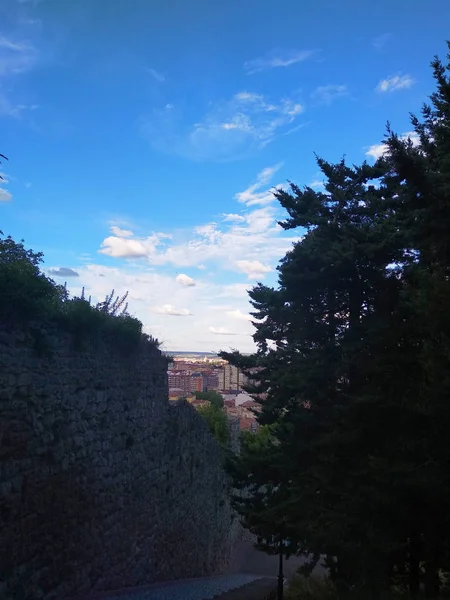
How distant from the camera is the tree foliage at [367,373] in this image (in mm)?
5789

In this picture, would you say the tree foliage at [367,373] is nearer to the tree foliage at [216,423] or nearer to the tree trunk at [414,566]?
the tree trunk at [414,566]

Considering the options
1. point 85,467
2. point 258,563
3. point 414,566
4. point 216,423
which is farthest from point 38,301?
point 216,423

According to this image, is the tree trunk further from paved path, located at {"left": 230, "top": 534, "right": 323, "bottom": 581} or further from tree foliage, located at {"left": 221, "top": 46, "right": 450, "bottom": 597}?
paved path, located at {"left": 230, "top": 534, "right": 323, "bottom": 581}

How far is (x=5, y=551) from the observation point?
490 cm

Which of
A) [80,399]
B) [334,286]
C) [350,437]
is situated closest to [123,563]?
[80,399]

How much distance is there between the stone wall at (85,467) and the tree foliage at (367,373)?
219 cm

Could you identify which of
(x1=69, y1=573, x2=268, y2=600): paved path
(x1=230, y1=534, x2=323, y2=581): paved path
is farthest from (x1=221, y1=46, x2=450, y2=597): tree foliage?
(x1=230, y1=534, x2=323, y2=581): paved path

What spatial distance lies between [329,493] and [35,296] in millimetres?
5182

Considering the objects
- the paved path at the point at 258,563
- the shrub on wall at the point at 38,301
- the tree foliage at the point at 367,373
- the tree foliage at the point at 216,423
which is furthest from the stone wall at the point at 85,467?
the tree foliage at the point at 216,423

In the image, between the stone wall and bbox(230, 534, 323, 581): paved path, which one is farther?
bbox(230, 534, 323, 581): paved path

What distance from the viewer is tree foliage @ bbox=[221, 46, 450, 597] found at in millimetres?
5789

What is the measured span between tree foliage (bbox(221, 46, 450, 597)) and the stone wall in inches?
86.3

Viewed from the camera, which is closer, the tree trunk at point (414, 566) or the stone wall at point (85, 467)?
the stone wall at point (85, 467)

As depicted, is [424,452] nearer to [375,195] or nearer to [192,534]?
[375,195]
